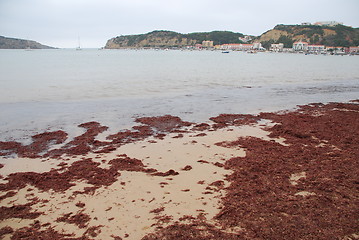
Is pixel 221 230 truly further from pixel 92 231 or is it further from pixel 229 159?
pixel 229 159

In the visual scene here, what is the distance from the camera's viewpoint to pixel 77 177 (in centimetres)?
621

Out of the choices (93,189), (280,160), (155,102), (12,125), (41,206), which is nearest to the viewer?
(41,206)

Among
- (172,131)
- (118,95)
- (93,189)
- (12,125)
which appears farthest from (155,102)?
(93,189)

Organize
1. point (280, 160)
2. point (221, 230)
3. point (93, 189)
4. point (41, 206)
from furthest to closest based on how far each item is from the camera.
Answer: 1. point (280, 160)
2. point (93, 189)
3. point (41, 206)
4. point (221, 230)

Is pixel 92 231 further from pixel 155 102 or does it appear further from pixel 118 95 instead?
pixel 118 95

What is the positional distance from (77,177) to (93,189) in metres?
0.81

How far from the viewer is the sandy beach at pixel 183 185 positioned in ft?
14.1

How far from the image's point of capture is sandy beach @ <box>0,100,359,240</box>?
14.1 ft

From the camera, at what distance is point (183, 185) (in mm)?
5801

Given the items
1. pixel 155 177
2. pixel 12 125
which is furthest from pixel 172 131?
pixel 12 125

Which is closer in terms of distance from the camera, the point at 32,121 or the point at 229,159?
the point at 229,159

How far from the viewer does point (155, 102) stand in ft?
54.2

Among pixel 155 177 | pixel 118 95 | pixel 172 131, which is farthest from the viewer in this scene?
pixel 118 95

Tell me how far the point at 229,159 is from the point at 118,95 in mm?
13338
